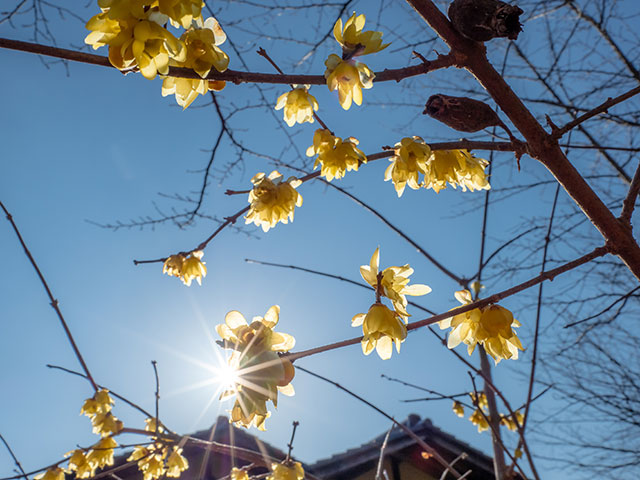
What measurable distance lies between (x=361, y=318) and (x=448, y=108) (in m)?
0.56

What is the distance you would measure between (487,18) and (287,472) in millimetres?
1897

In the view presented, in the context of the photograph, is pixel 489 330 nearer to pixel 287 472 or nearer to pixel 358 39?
pixel 358 39

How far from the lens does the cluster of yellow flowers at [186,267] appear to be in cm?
234

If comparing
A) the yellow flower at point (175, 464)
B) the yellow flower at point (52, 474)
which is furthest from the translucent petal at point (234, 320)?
the yellow flower at point (52, 474)

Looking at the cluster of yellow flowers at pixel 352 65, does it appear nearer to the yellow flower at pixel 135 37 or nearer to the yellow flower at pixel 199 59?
the yellow flower at pixel 199 59

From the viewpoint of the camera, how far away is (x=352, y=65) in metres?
1.04

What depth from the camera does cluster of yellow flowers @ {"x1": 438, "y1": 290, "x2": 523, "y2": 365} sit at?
1.03 meters

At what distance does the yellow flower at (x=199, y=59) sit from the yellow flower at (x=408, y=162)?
545 mm

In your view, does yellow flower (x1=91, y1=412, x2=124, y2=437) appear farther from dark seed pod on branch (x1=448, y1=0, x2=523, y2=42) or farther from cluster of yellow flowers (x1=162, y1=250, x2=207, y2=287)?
dark seed pod on branch (x1=448, y1=0, x2=523, y2=42)

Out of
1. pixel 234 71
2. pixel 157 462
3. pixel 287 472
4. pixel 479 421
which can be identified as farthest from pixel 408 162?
pixel 479 421

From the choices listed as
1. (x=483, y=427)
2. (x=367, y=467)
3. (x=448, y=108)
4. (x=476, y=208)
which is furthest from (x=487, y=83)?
(x=367, y=467)

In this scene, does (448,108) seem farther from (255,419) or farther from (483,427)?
(483,427)

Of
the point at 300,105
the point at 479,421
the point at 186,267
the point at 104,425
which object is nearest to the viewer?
the point at 300,105

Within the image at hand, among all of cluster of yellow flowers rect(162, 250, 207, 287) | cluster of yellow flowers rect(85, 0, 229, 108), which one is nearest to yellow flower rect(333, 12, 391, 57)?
cluster of yellow flowers rect(85, 0, 229, 108)
